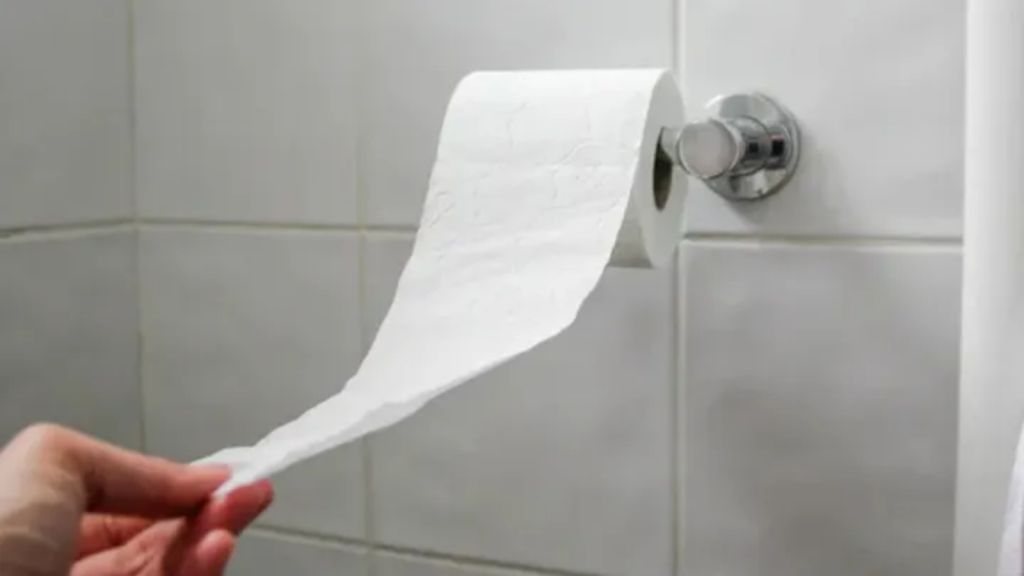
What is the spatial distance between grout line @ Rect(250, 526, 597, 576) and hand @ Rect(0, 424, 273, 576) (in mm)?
246

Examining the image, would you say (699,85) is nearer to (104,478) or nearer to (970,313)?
(970,313)

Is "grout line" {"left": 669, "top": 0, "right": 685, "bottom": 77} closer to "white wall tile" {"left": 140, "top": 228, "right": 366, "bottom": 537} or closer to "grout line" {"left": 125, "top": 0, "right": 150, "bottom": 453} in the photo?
"white wall tile" {"left": 140, "top": 228, "right": 366, "bottom": 537}

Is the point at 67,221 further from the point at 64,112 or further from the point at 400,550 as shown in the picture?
the point at 400,550

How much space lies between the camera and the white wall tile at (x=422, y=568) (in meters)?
0.77

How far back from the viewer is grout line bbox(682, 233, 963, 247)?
2.10 feet

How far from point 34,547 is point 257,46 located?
44 cm

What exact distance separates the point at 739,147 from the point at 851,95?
0.24 ft

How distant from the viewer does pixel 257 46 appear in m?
0.83

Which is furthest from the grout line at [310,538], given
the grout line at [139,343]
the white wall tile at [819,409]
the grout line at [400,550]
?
the white wall tile at [819,409]

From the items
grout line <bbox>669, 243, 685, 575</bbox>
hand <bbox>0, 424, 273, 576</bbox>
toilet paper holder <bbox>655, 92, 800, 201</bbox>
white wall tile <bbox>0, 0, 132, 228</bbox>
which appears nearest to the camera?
hand <bbox>0, 424, 273, 576</bbox>

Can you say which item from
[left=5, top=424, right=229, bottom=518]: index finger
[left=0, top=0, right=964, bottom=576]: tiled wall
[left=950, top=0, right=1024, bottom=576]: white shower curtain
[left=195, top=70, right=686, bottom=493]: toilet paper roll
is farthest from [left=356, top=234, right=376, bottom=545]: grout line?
[left=950, top=0, right=1024, bottom=576]: white shower curtain

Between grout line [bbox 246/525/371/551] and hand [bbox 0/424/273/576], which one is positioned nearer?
hand [bbox 0/424/273/576]

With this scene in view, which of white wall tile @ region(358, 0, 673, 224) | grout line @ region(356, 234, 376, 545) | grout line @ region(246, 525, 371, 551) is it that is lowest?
grout line @ region(246, 525, 371, 551)

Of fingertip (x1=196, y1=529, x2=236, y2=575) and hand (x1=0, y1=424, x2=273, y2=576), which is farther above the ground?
hand (x1=0, y1=424, x2=273, y2=576)
